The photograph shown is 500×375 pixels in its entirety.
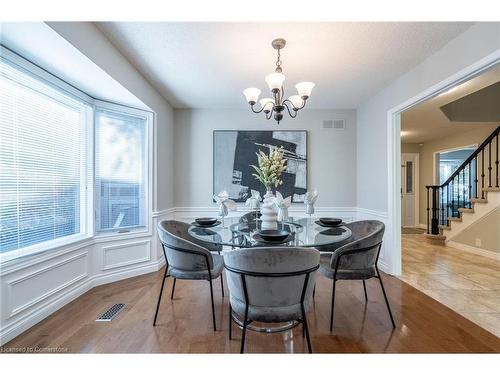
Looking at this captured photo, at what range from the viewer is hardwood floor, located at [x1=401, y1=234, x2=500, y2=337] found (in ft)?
7.84

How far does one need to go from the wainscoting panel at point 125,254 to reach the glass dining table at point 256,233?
4.26 feet

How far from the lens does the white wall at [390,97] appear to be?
82.2 inches

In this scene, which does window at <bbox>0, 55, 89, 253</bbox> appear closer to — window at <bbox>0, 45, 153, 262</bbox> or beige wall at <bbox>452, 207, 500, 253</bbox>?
window at <bbox>0, 45, 153, 262</bbox>

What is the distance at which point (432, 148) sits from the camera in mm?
6934

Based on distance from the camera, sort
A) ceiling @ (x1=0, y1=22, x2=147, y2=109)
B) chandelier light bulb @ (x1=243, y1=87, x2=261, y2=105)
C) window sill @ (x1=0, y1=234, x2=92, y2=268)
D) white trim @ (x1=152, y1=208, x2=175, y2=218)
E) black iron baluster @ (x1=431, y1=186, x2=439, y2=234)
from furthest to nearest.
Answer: black iron baluster @ (x1=431, y1=186, x2=439, y2=234), white trim @ (x1=152, y1=208, x2=175, y2=218), chandelier light bulb @ (x1=243, y1=87, x2=261, y2=105), window sill @ (x1=0, y1=234, x2=92, y2=268), ceiling @ (x1=0, y1=22, x2=147, y2=109)

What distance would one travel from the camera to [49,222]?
2.48 meters

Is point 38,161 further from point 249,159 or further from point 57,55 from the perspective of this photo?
point 249,159

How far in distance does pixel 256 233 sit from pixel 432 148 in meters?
7.19

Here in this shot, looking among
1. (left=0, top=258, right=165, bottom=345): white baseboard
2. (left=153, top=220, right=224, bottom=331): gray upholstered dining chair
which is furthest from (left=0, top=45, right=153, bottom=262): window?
(left=153, top=220, right=224, bottom=331): gray upholstered dining chair

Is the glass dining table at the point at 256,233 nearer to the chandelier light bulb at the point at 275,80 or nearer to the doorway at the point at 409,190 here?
the chandelier light bulb at the point at 275,80

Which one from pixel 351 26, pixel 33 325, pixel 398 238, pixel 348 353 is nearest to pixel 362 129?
pixel 398 238

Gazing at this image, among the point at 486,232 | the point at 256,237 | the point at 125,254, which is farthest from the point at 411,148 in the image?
the point at 125,254

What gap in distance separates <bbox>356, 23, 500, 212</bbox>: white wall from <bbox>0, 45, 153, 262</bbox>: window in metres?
3.36

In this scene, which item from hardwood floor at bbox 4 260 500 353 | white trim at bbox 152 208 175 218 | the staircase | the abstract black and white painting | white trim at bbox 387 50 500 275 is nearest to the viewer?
hardwood floor at bbox 4 260 500 353
